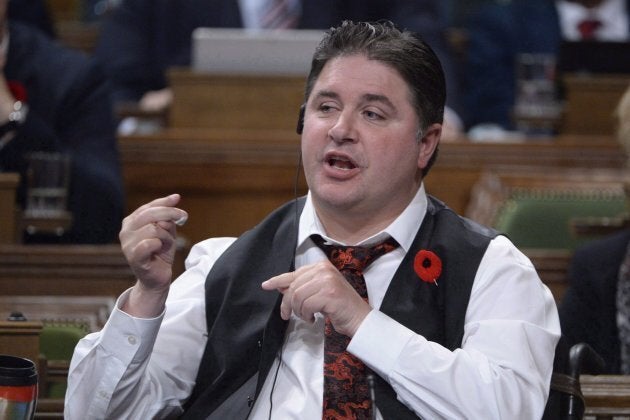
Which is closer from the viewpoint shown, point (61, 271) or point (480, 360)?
point (480, 360)

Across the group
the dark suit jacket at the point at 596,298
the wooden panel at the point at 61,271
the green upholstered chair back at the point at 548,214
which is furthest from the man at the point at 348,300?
the green upholstered chair back at the point at 548,214

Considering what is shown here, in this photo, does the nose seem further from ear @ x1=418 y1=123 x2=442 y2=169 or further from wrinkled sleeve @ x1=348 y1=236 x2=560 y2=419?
wrinkled sleeve @ x1=348 y1=236 x2=560 y2=419

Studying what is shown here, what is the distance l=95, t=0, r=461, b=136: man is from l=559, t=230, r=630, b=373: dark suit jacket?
2162 mm

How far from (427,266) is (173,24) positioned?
11.5ft

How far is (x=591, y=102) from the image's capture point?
5.29 meters

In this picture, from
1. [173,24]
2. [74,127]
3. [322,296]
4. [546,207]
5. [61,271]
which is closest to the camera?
[322,296]

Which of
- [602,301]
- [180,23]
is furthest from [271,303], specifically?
[180,23]

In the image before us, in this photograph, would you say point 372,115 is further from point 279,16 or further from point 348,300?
point 279,16

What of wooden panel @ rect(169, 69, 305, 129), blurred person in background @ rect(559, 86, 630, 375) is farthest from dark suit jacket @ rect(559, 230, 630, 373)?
wooden panel @ rect(169, 69, 305, 129)

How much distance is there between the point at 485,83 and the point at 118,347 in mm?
3954

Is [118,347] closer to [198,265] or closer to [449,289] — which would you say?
[198,265]

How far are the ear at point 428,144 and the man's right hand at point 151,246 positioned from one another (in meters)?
0.51

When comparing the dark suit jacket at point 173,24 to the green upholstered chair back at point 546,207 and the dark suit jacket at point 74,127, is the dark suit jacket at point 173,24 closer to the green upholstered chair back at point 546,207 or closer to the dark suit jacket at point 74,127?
the dark suit jacket at point 74,127

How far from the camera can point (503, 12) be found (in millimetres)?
6000
